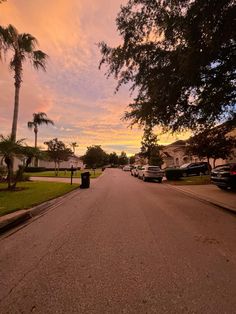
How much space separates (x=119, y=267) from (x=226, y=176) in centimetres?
1281

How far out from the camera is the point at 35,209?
10352 mm

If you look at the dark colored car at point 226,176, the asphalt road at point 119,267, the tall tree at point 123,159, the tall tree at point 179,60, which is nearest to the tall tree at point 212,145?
the dark colored car at point 226,176

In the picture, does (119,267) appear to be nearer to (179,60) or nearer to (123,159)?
(179,60)

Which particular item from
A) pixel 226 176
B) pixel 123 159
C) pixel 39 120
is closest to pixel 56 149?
pixel 39 120

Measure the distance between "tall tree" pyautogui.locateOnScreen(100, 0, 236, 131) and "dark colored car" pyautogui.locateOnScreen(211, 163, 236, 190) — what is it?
3.03 meters

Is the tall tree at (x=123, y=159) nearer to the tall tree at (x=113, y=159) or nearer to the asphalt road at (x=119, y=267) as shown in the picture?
the tall tree at (x=113, y=159)

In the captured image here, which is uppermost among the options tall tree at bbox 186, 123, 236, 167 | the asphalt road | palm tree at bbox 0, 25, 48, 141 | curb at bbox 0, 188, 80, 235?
palm tree at bbox 0, 25, 48, 141

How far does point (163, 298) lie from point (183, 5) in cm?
887

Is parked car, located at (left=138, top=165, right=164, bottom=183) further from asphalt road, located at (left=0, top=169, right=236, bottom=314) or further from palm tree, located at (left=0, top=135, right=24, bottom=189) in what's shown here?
asphalt road, located at (left=0, top=169, right=236, bottom=314)

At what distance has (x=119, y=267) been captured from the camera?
4664 millimetres

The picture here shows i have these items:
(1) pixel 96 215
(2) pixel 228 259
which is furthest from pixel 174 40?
(2) pixel 228 259

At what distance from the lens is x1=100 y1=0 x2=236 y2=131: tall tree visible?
28.1ft

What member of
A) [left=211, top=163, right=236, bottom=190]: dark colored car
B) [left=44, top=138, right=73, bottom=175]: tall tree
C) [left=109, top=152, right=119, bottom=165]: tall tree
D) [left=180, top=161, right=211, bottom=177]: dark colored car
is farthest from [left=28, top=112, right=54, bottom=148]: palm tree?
[left=109, top=152, right=119, bottom=165]: tall tree

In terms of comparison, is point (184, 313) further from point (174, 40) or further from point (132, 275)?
point (174, 40)
